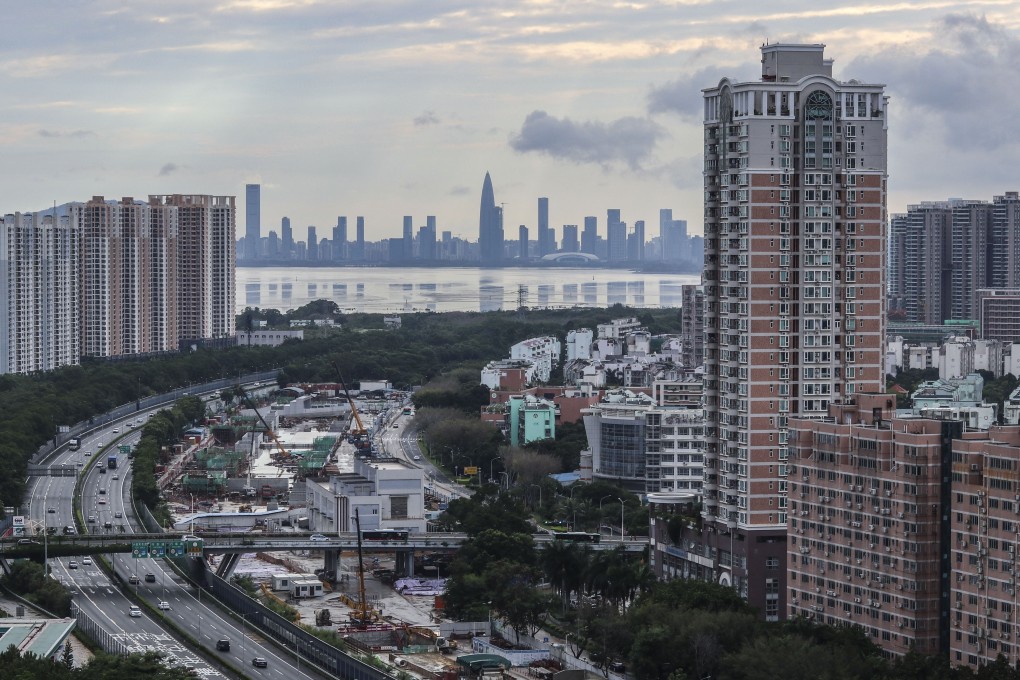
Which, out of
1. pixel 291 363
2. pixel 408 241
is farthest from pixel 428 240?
pixel 291 363

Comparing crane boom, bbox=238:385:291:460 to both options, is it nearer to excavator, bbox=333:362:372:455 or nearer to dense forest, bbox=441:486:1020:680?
excavator, bbox=333:362:372:455

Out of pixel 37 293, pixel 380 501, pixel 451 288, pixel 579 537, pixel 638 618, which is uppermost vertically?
pixel 451 288

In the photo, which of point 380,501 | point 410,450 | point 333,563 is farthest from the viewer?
point 410,450

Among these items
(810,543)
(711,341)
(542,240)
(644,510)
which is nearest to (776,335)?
(711,341)

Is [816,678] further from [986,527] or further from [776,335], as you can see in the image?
[776,335]

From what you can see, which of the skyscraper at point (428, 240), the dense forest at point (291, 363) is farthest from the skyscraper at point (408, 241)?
the dense forest at point (291, 363)

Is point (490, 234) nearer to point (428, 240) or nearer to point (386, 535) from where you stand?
point (428, 240)

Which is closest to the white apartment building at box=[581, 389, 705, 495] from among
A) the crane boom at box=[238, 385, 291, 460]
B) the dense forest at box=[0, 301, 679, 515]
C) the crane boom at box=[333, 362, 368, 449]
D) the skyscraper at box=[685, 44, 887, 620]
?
the skyscraper at box=[685, 44, 887, 620]
